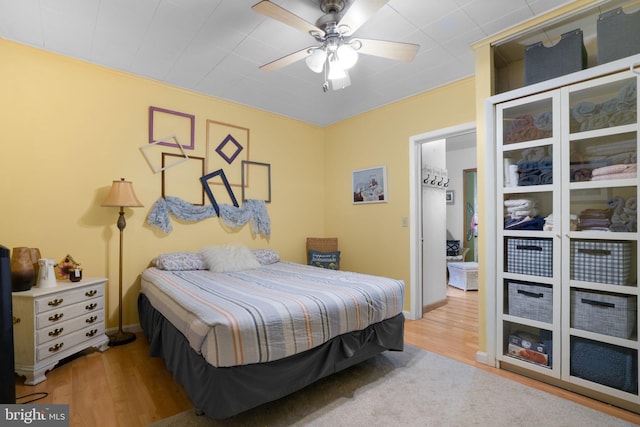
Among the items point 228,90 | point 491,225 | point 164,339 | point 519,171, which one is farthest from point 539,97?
point 164,339

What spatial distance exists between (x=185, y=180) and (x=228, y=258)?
1.04 m

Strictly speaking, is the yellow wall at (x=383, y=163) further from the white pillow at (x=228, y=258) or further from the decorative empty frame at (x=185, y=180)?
the decorative empty frame at (x=185, y=180)

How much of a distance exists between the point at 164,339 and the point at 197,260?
107 centimetres

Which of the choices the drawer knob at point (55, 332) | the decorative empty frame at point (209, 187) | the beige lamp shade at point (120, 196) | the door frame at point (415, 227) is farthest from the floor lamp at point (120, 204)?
the door frame at point (415, 227)

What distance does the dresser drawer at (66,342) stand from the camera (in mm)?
2139

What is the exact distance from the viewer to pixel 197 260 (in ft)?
10.3

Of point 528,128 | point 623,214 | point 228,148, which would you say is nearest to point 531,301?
point 623,214

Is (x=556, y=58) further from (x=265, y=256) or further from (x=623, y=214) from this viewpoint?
(x=265, y=256)

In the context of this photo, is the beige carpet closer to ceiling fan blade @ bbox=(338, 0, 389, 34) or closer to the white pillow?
the white pillow

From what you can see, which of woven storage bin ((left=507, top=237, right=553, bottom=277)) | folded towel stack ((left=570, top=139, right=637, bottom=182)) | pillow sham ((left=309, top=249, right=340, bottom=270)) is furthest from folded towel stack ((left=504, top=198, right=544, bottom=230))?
pillow sham ((left=309, top=249, right=340, bottom=270))

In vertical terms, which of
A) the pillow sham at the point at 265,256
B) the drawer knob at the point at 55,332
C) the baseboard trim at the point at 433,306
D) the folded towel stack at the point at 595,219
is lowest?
the baseboard trim at the point at 433,306

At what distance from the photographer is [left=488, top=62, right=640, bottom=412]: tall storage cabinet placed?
1865 mm

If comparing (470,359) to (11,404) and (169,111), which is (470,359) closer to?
(11,404)

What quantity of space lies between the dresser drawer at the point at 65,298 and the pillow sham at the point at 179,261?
1.76 ft
